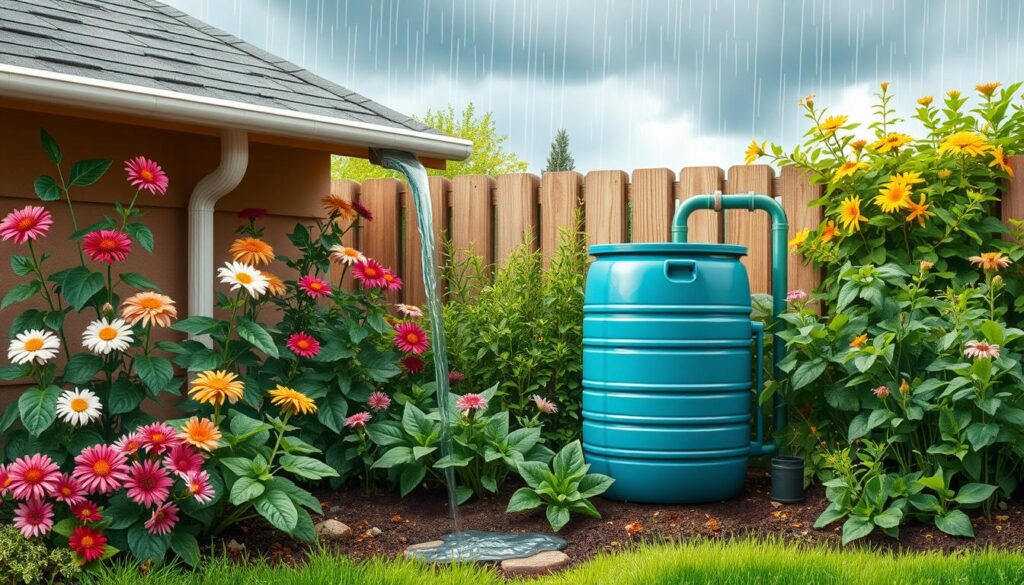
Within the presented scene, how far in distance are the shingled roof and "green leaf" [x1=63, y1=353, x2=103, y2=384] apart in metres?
0.87

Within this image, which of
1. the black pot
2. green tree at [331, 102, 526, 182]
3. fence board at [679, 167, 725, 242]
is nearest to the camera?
the black pot

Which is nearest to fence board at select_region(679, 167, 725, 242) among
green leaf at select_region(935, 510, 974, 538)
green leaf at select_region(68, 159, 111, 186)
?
green leaf at select_region(935, 510, 974, 538)

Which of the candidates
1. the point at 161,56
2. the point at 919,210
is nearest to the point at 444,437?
the point at 161,56

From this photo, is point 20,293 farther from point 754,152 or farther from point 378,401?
point 754,152

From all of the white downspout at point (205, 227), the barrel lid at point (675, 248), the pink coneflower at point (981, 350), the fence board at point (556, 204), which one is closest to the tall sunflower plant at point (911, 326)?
the pink coneflower at point (981, 350)

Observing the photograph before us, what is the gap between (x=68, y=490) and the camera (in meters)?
2.60

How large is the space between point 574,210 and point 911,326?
1675mm

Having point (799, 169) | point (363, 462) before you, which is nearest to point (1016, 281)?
point (799, 169)

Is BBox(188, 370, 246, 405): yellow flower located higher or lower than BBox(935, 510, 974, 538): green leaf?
higher

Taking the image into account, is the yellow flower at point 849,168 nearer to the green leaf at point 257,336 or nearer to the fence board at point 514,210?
the fence board at point 514,210

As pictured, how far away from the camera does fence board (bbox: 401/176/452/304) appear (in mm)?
4945

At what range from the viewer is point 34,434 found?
8.89 ft

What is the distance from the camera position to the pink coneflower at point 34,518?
2.56m

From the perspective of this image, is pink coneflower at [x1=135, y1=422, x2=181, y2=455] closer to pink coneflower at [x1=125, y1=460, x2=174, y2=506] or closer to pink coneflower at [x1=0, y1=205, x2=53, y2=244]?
pink coneflower at [x1=125, y1=460, x2=174, y2=506]
